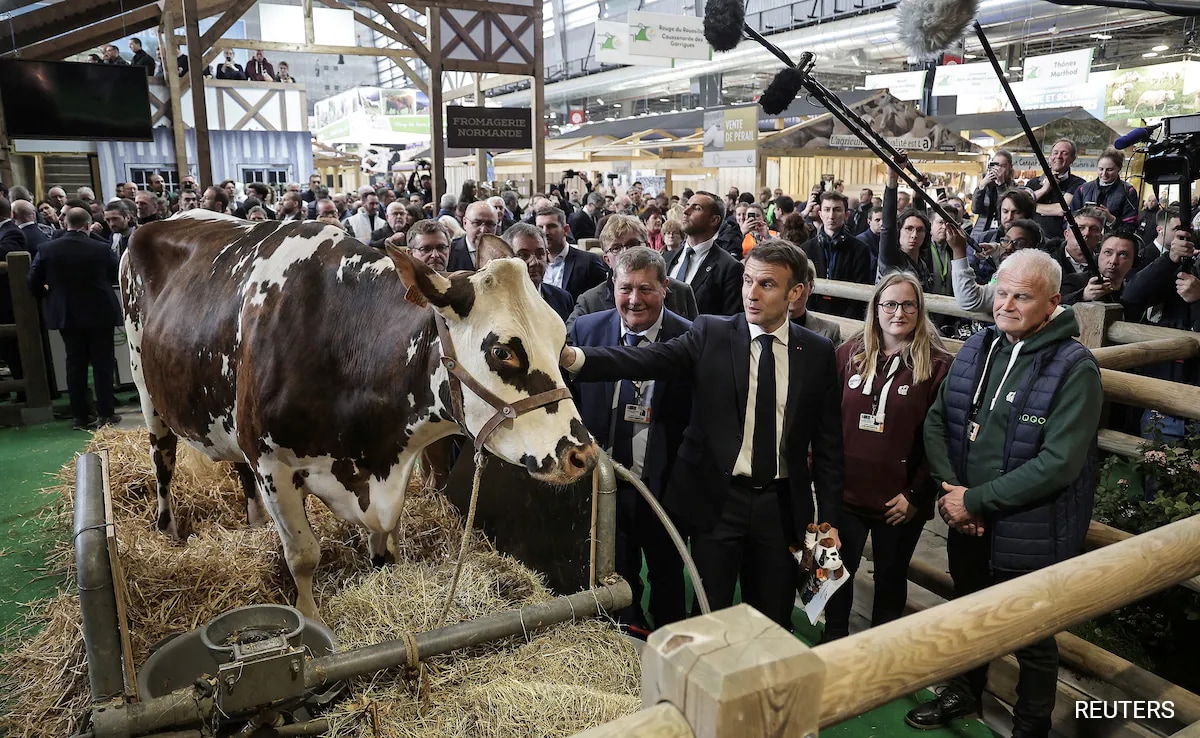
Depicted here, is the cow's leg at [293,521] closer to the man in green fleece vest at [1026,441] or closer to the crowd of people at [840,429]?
the crowd of people at [840,429]

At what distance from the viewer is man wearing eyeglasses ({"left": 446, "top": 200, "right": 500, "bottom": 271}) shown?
536 cm

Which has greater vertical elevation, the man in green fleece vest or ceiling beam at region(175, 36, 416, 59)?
ceiling beam at region(175, 36, 416, 59)

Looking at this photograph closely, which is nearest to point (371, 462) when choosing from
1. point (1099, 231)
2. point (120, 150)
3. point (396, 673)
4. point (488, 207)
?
point (396, 673)

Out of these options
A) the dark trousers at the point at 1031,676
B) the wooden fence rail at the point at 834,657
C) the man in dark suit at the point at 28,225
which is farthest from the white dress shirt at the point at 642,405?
the man in dark suit at the point at 28,225

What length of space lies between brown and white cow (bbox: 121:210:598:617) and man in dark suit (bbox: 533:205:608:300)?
216 centimetres

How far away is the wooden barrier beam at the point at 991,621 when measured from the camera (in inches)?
44.3

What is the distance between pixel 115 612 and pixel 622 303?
6.30ft

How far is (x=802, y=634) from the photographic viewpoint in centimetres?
371

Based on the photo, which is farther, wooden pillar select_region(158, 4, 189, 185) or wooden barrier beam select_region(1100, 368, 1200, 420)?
wooden pillar select_region(158, 4, 189, 185)

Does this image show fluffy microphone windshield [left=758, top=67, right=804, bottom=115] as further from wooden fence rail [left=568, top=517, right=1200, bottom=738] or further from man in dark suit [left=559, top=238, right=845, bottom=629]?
wooden fence rail [left=568, top=517, right=1200, bottom=738]

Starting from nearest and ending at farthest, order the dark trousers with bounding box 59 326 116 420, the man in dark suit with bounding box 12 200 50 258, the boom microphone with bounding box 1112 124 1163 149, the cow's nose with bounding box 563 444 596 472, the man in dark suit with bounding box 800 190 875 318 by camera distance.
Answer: the cow's nose with bounding box 563 444 596 472
the boom microphone with bounding box 1112 124 1163 149
the man in dark suit with bounding box 800 190 875 318
the dark trousers with bounding box 59 326 116 420
the man in dark suit with bounding box 12 200 50 258

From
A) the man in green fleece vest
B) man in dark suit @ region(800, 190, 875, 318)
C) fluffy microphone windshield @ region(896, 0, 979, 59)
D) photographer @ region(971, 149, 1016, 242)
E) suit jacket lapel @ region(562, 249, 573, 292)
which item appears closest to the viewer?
the man in green fleece vest

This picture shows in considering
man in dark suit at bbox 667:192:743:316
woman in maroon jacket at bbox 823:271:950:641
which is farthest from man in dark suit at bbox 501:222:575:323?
woman in maroon jacket at bbox 823:271:950:641

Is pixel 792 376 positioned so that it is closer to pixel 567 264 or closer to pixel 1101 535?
pixel 1101 535
